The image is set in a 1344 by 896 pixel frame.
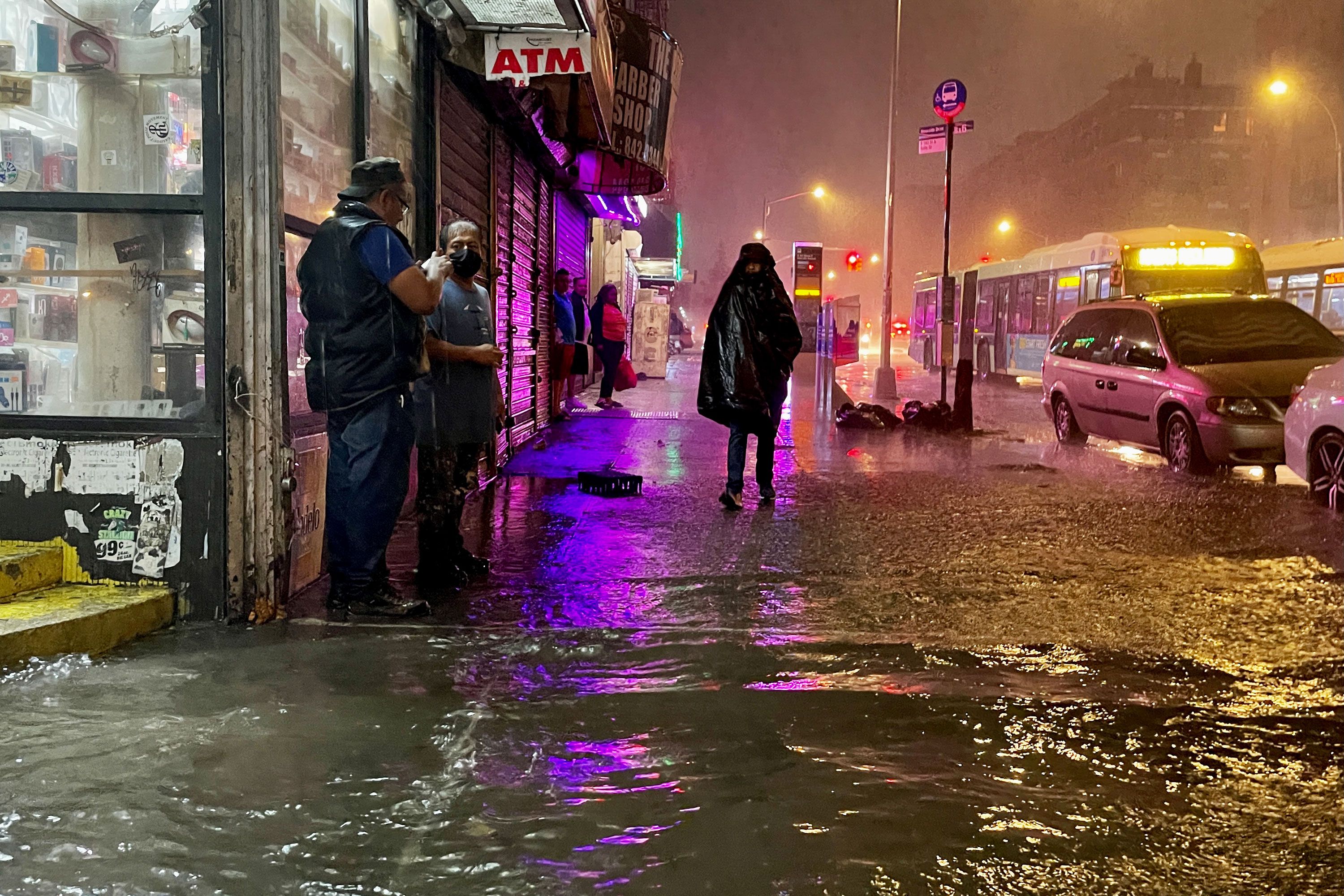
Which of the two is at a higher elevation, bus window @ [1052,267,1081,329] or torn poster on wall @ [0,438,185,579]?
bus window @ [1052,267,1081,329]

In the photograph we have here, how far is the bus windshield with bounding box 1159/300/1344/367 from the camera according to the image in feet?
34.4

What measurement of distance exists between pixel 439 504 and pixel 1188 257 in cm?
1813

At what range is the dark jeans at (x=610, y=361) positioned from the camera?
17641 millimetres

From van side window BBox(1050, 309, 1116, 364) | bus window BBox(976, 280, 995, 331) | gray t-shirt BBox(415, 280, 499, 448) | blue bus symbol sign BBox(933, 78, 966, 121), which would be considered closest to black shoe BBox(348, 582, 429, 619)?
gray t-shirt BBox(415, 280, 499, 448)

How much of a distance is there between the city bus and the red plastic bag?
38.9ft

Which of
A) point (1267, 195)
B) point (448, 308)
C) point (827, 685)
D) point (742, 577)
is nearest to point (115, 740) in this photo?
point (827, 685)

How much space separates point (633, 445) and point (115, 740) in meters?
9.26

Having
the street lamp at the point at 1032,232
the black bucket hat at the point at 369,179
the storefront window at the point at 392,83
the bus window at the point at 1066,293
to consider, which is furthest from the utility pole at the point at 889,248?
the street lamp at the point at 1032,232

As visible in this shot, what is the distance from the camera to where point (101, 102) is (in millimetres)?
4980

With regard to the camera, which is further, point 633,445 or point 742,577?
point 633,445

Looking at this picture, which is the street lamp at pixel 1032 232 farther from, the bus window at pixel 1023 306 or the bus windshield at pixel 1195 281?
the bus windshield at pixel 1195 281

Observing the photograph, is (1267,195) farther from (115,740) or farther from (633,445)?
(115,740)

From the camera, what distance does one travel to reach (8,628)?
13.8 ft

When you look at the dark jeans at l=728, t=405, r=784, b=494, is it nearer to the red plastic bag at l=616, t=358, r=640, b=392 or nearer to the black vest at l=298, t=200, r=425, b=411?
the black vest at l=298, t=200, r=425, b=411
